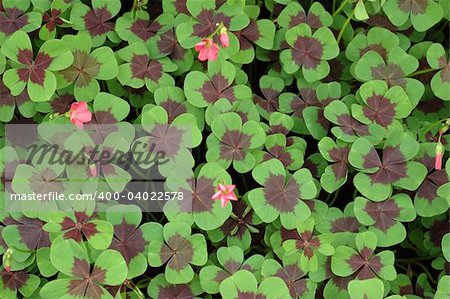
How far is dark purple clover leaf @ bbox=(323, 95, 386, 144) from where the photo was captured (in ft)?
5.11

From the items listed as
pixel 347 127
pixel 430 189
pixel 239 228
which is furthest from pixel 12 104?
pixel 430 189

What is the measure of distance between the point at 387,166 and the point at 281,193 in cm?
30

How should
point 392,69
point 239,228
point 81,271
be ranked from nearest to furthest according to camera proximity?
point 81,271 < point 239,228 < point 392,69

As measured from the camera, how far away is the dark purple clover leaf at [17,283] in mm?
1456

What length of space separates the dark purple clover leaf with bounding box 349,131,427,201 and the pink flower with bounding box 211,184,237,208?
0.35 meters

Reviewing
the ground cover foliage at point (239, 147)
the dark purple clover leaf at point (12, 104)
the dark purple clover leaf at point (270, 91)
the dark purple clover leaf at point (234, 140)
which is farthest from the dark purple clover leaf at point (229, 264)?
the dark purple clover leaf at point (12, 104)

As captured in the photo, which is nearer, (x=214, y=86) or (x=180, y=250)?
(x=180, y=250)

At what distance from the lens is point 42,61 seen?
5.02ft

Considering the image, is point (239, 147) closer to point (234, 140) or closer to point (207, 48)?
point (234, 140)

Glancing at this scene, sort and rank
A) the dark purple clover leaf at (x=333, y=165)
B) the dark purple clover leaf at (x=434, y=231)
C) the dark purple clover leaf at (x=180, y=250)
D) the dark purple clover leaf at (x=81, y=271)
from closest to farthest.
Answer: the dark purple clover leaf at (x=81, y=271) → the dark purple clover leaf at (x=180, y=250) → the dark purple clover leaf at (x=333, y=165) → the dark purple clover leaf at (x=434, y=231)

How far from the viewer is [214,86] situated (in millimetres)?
1598

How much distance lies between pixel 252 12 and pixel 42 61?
2.03ft

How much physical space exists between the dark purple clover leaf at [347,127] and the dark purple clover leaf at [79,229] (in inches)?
25.9

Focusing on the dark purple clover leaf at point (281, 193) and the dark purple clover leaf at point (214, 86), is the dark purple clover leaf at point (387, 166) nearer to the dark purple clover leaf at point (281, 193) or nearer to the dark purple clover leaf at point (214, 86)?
the dark purple clover leaf at point (281, 193)
